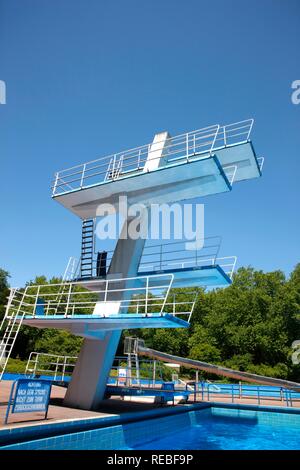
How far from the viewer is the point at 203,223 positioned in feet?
37.8

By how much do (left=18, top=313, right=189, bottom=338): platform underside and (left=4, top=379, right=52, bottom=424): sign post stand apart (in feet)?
6.58

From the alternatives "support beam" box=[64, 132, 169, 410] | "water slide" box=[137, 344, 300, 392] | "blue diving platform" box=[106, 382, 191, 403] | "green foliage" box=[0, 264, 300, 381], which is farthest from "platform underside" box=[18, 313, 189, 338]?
"green foliage" box=[0, 264, 300, 381]

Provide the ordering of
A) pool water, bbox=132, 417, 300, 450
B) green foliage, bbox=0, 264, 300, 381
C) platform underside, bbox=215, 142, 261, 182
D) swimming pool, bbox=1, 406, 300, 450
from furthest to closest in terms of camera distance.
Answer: green foliage, bbox=0, 264, 300, 381
platform underside, bbox=215, 142, 261, 182
pool water, bbox=132, 417, 300, 450
swimming pool, bbox=1, 406, 300, 450

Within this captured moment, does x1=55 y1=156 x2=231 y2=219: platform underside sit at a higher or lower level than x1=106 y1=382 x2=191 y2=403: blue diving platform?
higher

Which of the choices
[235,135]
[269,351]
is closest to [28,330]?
[269,351]

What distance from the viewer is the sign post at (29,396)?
23.3 feet

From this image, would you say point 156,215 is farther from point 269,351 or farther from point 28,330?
point 28,330

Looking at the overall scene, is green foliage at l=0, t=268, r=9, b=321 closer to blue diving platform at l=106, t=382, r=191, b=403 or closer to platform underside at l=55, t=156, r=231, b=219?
blue diving platform at l=106, t=382, r=191, b=403

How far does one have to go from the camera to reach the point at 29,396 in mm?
7500

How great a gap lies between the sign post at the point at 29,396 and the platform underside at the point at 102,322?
6.58ft

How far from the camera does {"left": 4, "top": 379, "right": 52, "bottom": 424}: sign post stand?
7.11 meters

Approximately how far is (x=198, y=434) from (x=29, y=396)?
6.68 metres

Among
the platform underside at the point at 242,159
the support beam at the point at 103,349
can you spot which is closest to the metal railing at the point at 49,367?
the support beam at the point at 103,349

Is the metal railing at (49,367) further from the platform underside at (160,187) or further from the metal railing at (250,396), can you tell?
the metal railing at (250,396)
